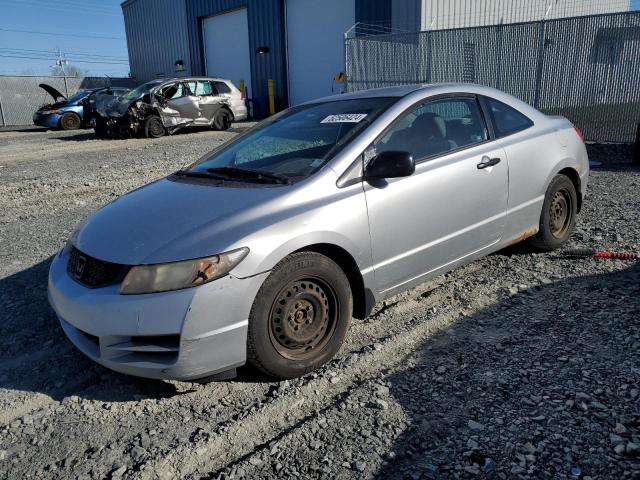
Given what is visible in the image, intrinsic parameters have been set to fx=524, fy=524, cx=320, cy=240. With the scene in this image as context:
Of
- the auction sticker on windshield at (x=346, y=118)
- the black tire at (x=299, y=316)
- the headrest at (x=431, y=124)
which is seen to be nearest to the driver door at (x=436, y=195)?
the headrest at (x=431, y=124)

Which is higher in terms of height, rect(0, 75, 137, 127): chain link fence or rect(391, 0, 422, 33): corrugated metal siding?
rect(391, 0, 422, 33): corrugated metal siding

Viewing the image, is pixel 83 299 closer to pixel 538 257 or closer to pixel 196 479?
pixel 196 479

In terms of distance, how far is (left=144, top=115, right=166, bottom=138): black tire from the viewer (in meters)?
14.7

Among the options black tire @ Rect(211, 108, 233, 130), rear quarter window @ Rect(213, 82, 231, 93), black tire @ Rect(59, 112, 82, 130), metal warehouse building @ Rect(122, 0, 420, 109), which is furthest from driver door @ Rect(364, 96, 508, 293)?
black tire @ Rect(59, 112, 82, 130)

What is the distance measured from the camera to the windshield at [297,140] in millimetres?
3344

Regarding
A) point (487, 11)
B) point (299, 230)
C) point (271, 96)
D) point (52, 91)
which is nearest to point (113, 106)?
point (52, 91)

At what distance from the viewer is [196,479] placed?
2232 mm

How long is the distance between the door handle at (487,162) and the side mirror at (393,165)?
0.86 m

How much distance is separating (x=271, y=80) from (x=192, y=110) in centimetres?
814

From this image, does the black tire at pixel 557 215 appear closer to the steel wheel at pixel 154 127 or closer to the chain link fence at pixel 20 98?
the steel wheel at pixel 154 127

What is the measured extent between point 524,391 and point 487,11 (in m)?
18.6

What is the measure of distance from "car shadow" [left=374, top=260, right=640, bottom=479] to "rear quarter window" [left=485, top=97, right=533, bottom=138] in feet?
4.37

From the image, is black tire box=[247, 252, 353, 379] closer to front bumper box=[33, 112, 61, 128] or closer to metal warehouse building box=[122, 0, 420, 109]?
metal warehouse building box=[122, 0, 420, 109]

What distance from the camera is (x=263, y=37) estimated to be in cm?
2333
